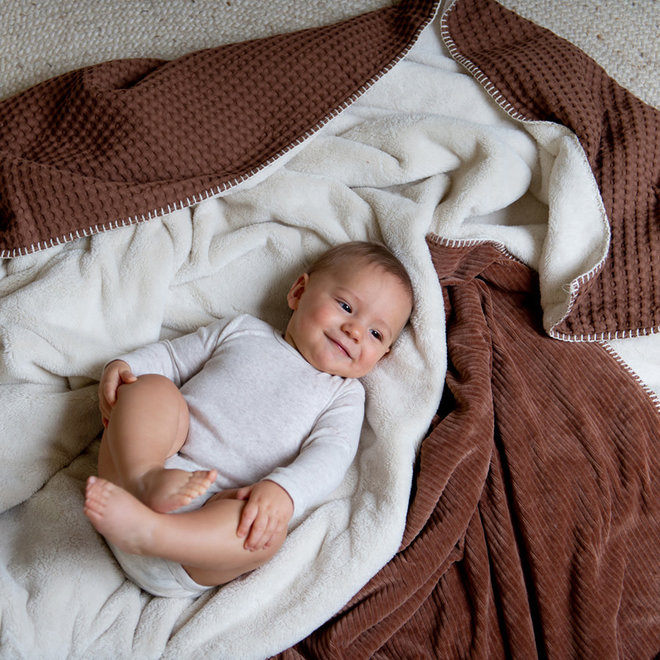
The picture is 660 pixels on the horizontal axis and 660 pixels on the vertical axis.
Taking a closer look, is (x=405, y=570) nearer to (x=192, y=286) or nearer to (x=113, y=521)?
(x=113, y=521)

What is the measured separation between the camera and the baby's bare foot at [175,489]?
3.09 ft

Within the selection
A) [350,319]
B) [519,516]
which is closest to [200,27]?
[350,319]

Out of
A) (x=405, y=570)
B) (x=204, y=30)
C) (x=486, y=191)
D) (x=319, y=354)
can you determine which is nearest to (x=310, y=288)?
(x=319, y=354)

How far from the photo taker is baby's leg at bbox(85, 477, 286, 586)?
908mm

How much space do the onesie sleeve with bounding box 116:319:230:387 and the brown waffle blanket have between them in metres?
0.40

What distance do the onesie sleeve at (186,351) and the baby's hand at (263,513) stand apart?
305 mm

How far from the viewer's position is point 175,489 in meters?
0.95

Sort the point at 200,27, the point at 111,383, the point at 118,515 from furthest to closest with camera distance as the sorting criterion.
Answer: the point at 200,27 → the point at 111,383 → the point at 118,515

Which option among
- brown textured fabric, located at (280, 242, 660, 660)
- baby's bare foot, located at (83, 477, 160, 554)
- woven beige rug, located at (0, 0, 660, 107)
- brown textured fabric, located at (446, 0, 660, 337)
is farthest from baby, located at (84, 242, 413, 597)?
woven beige rug, located at (0, 0, 660, 107)

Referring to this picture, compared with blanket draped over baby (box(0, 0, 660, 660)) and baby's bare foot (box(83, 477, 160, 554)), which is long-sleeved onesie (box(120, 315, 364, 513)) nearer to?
blanket draped over baby (box(0, 0, 660, 660))

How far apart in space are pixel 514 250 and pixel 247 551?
2.37 feet

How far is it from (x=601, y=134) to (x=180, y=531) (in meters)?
1.02

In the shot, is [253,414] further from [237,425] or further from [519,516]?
[519,516]

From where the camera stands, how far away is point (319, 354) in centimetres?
124
